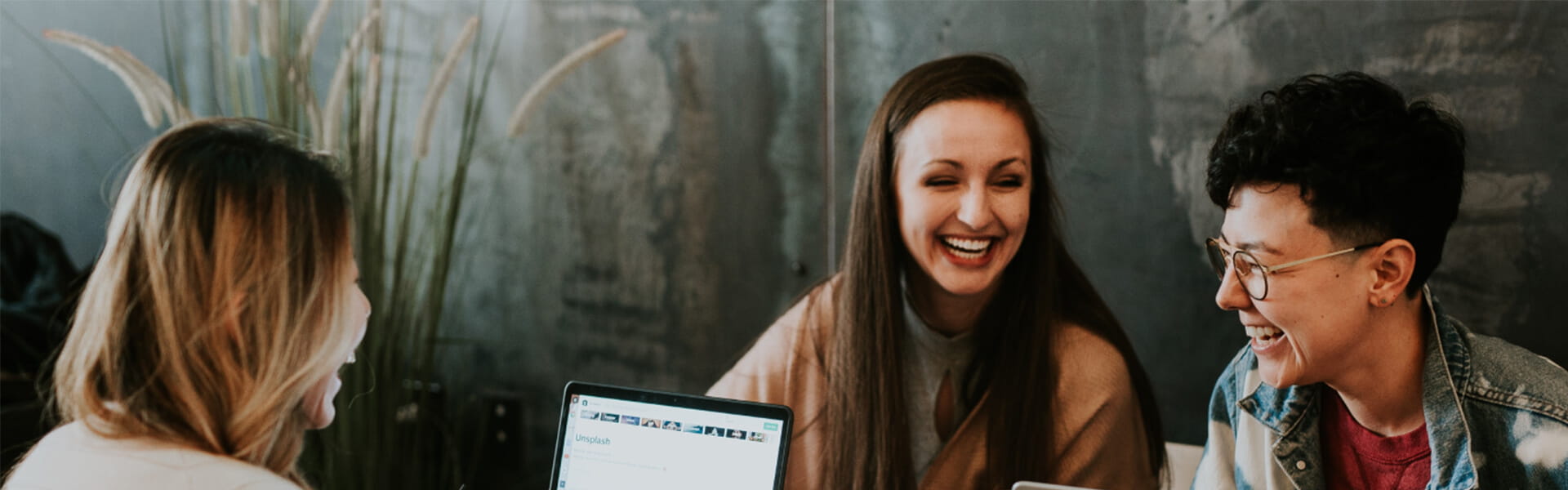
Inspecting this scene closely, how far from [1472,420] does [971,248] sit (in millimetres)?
691

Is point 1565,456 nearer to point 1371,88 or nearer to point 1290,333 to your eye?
point 1290,333

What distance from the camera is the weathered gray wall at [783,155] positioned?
1898mm

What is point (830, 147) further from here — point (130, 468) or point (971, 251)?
point (130, 468)

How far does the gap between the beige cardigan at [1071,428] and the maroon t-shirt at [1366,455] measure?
1.04ft

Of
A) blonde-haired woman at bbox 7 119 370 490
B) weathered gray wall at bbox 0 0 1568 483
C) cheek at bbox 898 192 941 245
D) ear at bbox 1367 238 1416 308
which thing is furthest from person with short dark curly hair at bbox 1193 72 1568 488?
blonde-haired woman at bbox 7 119 370 490

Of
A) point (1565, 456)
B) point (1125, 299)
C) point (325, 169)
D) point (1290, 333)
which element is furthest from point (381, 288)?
point (1565, 456)

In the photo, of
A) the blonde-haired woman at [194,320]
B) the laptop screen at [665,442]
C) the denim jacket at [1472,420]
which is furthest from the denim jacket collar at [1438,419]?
the blonde-haired woman at [194,320]

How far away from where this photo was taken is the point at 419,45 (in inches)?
117

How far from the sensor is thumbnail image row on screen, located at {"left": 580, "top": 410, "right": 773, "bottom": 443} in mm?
1419

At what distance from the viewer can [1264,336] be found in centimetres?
150

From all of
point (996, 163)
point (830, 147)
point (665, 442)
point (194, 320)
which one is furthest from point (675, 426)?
point (830, 147)

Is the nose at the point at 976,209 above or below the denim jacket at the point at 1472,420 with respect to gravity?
above

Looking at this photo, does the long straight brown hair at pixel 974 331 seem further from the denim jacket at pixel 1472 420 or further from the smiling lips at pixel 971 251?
the denim jacket at pixel 1472 420

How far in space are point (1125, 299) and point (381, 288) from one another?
4.53 ft
